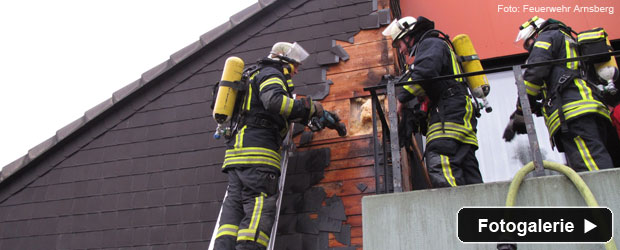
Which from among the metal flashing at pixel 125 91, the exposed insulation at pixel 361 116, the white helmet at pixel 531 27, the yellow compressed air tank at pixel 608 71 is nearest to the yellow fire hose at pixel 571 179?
the yellow compressed air tank at pixel 608 71

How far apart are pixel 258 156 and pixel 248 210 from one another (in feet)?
1.52

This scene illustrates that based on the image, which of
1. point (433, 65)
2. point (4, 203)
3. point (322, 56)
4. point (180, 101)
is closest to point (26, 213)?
point (4, 203)

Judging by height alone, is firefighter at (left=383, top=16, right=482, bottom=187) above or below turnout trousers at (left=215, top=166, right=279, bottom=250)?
above

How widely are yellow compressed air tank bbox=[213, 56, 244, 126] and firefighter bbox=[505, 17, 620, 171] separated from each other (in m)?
2.41

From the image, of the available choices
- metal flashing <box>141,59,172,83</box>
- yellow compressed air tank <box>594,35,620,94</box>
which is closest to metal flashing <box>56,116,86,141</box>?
metal flashing <box>141,59,172,83</box>

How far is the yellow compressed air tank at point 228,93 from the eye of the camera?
16.5ft

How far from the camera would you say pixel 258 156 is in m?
4.71

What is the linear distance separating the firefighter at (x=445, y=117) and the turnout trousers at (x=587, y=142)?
0.65 m

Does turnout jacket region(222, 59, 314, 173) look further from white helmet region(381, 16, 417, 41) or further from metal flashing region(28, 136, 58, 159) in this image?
metal flashing region(28, 136, 58, 159)

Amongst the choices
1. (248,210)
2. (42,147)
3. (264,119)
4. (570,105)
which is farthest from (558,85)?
(42,147)

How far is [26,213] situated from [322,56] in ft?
12.2

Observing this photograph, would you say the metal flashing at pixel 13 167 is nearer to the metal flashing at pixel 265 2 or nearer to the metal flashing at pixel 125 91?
the metal flashing at pixel 125 91

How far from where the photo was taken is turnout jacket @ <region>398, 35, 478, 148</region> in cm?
432

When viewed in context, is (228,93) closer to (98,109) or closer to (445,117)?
(445,117)
